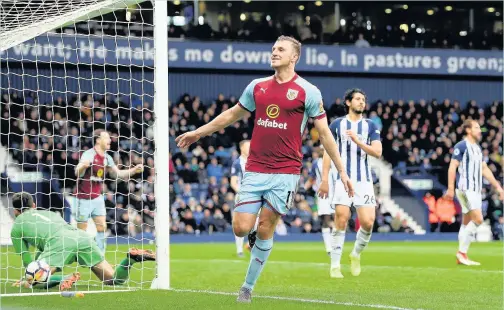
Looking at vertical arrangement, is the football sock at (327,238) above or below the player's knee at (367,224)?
below

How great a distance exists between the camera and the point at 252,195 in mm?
7961

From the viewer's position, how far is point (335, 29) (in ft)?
113

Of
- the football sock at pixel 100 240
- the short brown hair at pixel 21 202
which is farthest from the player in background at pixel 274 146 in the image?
the football sock at pixel 100 240

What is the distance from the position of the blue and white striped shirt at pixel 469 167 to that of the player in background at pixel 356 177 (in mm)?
3146

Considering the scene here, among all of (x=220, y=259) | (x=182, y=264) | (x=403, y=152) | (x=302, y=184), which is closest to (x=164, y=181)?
(x=182, y=264)

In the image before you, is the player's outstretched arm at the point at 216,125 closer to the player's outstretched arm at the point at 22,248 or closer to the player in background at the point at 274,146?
the player in background at the point at 274,146

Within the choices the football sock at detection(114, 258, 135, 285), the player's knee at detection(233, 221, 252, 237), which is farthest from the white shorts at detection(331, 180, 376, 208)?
the player's knee at detection(233, 221, 252, 237)

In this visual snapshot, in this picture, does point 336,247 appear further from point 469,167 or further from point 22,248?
point 22,248

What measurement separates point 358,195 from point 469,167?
11.4 feet

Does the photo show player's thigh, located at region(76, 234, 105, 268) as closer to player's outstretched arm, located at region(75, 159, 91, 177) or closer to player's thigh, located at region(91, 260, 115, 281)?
player's thigh, located at region(91, 260, 115, 281)

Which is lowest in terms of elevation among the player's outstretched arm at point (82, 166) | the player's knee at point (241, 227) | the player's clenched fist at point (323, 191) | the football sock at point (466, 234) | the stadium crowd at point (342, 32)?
the football sock at point (466, 234)

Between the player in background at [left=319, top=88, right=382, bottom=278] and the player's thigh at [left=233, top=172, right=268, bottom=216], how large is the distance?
125 inches

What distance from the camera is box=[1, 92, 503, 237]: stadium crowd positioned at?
79.9 ft

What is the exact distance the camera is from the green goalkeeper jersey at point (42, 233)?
31.5 ft
